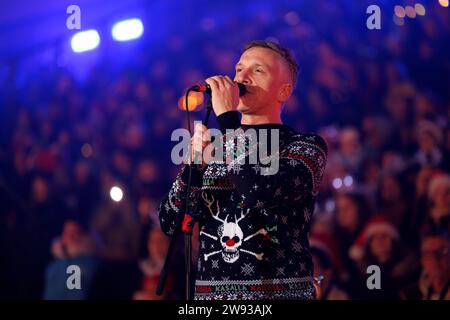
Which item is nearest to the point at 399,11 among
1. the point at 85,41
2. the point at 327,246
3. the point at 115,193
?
the point at 327,246

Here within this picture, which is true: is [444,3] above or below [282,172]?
above

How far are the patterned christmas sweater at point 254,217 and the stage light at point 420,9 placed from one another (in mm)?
1985

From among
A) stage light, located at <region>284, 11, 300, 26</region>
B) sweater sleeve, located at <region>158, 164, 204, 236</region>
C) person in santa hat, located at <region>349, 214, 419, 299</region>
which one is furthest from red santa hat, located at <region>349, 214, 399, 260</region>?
sweater sleeve, located at <region>158, 164, 204, 236</region>

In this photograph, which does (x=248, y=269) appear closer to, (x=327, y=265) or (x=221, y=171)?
(x=221, y=171)

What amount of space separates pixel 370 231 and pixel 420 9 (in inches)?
47.4

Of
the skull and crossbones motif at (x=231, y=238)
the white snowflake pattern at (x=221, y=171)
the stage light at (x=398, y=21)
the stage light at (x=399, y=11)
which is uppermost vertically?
the stage light at (x=399, y=11)

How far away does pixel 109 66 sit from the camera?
13.3 feet

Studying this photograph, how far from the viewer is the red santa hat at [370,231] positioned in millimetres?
3711

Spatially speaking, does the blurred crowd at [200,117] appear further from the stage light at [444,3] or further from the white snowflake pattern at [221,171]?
the white snowflake pattern at [221,171]

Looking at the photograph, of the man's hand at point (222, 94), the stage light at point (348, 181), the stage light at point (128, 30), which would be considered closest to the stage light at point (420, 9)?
the stage light at point (348, 181)

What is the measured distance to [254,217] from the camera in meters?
2.01

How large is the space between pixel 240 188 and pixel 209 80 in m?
0.32

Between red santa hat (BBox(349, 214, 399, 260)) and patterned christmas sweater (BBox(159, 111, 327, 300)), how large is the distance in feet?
5.52

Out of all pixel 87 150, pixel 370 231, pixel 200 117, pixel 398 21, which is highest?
pixel 398 21
